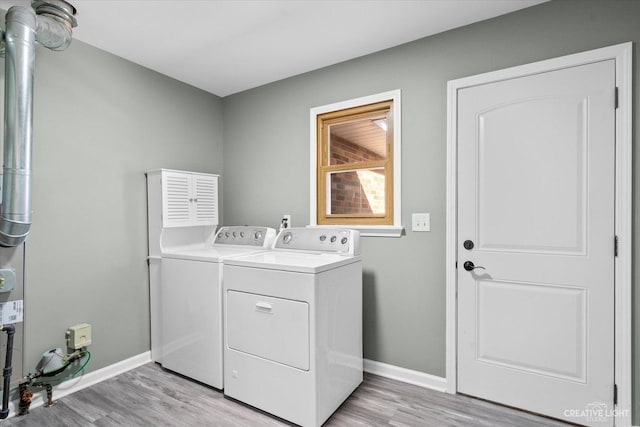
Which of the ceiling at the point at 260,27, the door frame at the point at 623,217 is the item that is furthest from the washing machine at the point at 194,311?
the door frame at the point at 623,217

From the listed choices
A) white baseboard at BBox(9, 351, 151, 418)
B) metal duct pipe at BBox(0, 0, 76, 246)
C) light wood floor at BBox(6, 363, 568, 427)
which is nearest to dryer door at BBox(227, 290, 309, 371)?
light wood floor at BBox(6, 363, 568, 427)

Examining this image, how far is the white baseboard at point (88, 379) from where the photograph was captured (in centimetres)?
199

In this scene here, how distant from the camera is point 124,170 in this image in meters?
2.51

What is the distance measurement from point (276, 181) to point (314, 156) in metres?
0.48

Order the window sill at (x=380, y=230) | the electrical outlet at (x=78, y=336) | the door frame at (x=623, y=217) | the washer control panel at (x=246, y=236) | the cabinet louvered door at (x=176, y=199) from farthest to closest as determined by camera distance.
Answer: the washer control panel at (x=246, y=236)
the cabinet louvered door at (x=176, y=199)
the window sill at (x=380, y=230)
the electrical outlet at (x=78, y=336)
the door frame at (x=623, y=217)

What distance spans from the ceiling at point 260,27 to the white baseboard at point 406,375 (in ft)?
7.96

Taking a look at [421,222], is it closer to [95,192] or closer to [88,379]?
[95,192]

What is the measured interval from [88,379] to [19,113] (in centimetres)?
184

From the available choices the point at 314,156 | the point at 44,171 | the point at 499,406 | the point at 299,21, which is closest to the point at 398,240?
the point at 314,156

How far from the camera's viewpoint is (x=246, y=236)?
8.99ft

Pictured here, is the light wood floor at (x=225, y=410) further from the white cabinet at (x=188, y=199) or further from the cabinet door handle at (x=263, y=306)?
the white cabinet at (x=188, y=199)

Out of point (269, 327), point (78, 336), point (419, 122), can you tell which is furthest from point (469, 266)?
point (78, 336)

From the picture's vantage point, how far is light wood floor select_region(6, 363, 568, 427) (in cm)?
184

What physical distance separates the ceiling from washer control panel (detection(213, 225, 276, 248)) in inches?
55.9
